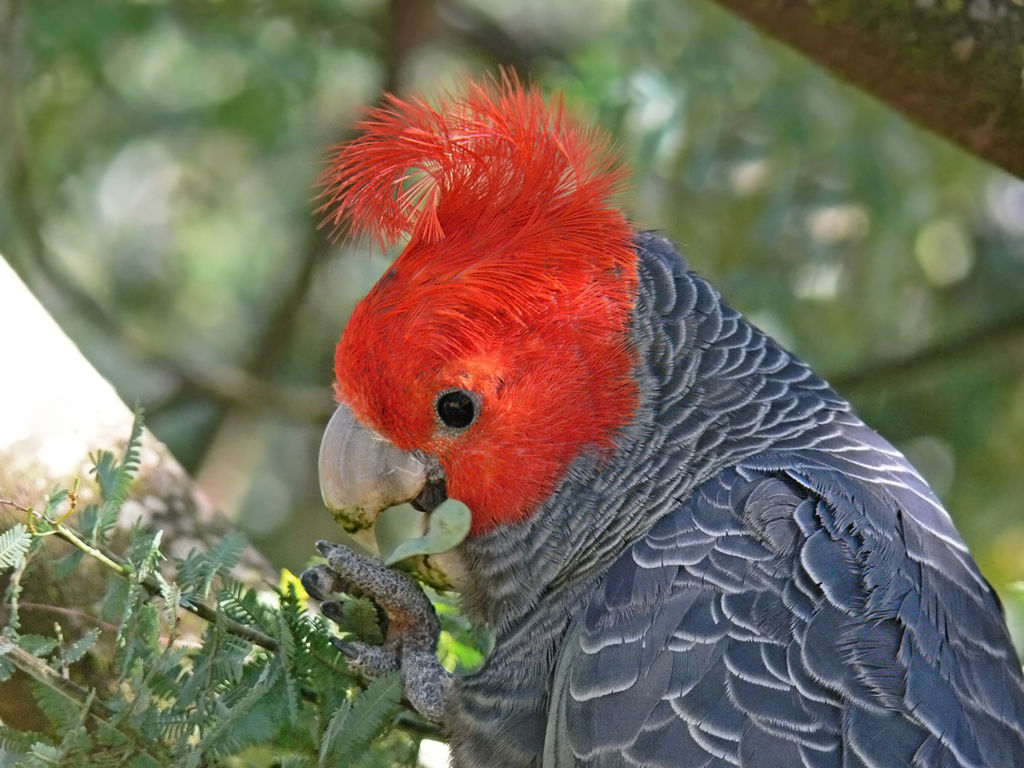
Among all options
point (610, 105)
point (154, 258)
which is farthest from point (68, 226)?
point (610, 105)

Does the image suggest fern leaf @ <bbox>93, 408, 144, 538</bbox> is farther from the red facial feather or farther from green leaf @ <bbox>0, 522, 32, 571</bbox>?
the red facial feather

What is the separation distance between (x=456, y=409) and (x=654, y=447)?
544 millimetres

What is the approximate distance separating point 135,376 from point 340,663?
153 inches

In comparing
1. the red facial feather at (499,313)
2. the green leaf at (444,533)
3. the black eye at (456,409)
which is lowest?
the green leaf at (444,533)

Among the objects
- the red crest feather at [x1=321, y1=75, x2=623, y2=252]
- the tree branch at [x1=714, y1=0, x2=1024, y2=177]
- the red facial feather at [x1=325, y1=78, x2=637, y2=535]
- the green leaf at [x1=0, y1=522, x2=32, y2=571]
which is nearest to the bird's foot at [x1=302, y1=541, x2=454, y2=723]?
the red facial feather at [x1=325, y1=78, x2=637, y2=535]

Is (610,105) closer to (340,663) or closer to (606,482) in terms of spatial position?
(606,482)

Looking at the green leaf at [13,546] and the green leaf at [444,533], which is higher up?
the green leaf at [444,533]

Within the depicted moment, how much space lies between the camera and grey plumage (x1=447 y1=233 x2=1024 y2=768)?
2.60 meters

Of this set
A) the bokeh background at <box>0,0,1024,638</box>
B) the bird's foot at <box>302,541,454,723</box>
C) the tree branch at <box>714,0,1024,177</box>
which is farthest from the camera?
the bokeh background at <box>0,0,1024,638</box>

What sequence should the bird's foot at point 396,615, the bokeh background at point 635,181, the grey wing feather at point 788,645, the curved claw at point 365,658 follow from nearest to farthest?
the grey wing feather at point 788,645, the curved claw at point 365,658, the bird's foot at point 396,615, the bokeh background at point 635,181

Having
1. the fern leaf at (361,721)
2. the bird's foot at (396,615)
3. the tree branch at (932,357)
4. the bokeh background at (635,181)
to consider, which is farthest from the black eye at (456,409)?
the tree branch at (932,357)

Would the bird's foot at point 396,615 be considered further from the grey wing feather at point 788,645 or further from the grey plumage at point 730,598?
the grey wing feather at point 788,645

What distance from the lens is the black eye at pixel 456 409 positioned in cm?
310

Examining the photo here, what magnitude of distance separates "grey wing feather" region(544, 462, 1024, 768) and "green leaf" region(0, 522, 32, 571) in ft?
4.24
